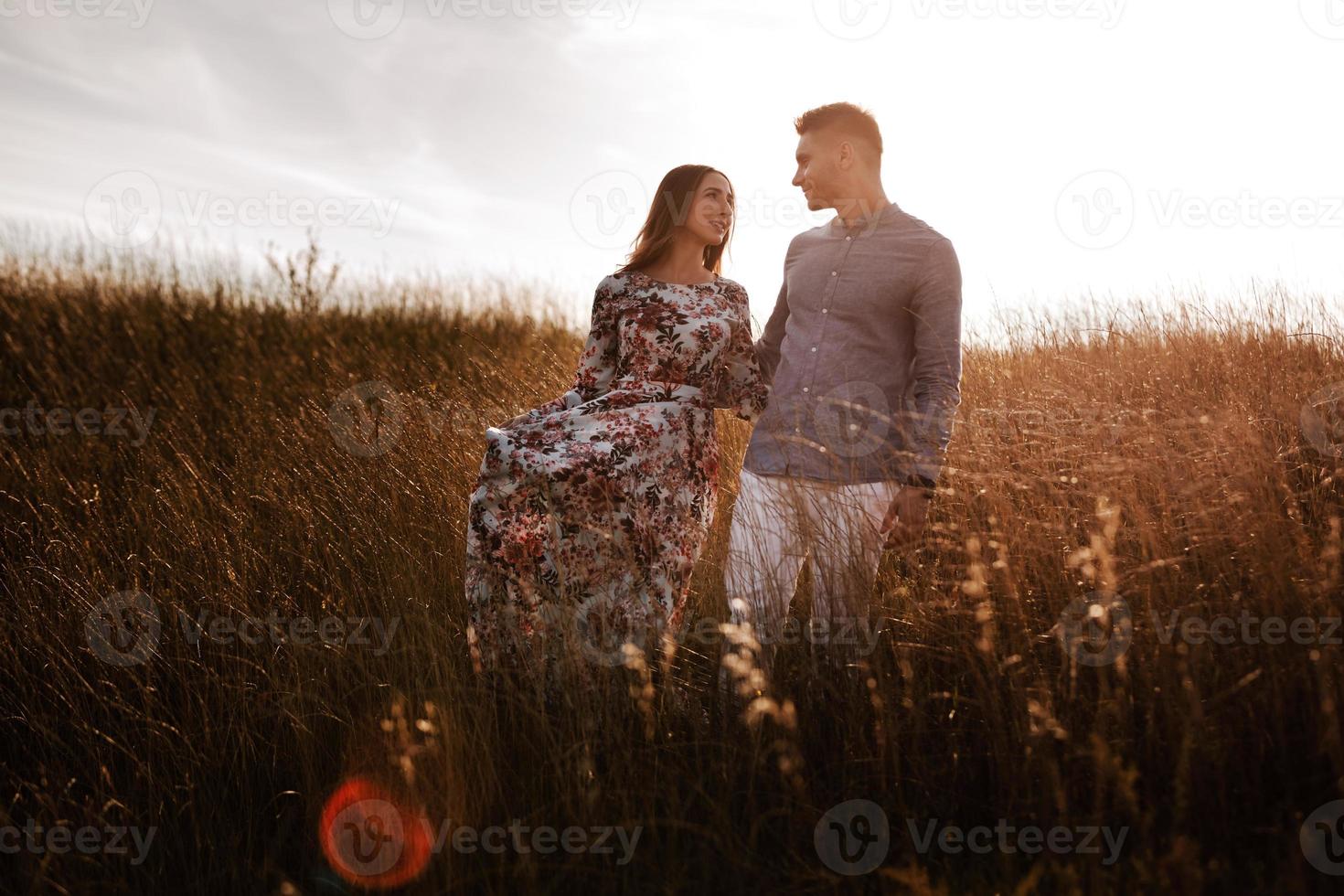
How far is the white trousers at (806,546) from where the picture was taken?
2438 mm

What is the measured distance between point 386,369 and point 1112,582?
20.6ft

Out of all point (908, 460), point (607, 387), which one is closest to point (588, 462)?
point (607, 387)

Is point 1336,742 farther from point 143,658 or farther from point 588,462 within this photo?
point 143,658

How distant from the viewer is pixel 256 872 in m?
2.09
